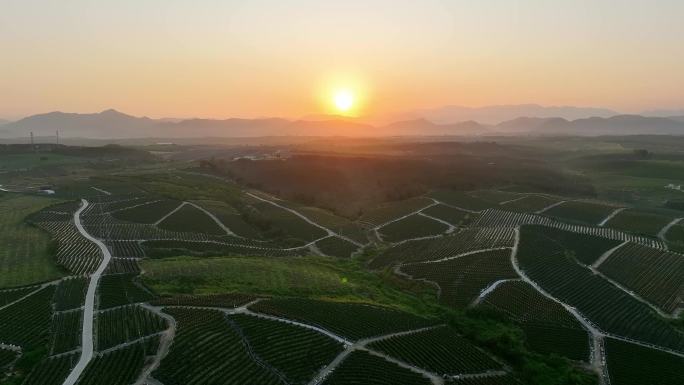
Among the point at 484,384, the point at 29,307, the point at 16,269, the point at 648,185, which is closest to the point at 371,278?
the point at 484,384

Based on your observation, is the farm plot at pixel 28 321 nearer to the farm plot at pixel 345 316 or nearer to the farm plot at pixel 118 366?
the farm plot at pixel 118 366

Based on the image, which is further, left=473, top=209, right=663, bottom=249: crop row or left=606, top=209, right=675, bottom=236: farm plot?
left=606, top=209, right=675, bottom=236: farm plot

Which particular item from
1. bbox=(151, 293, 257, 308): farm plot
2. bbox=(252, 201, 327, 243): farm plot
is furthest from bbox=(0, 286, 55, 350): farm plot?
bbox=(252, 201, 327, 243): farm plot

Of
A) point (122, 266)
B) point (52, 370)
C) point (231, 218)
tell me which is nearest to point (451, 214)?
point (231, 218)

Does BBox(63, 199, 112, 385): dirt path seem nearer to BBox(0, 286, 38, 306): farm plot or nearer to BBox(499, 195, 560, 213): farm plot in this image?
BBox(0, 286, 38, 306): farm plot

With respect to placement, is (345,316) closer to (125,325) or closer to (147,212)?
(125,325)
